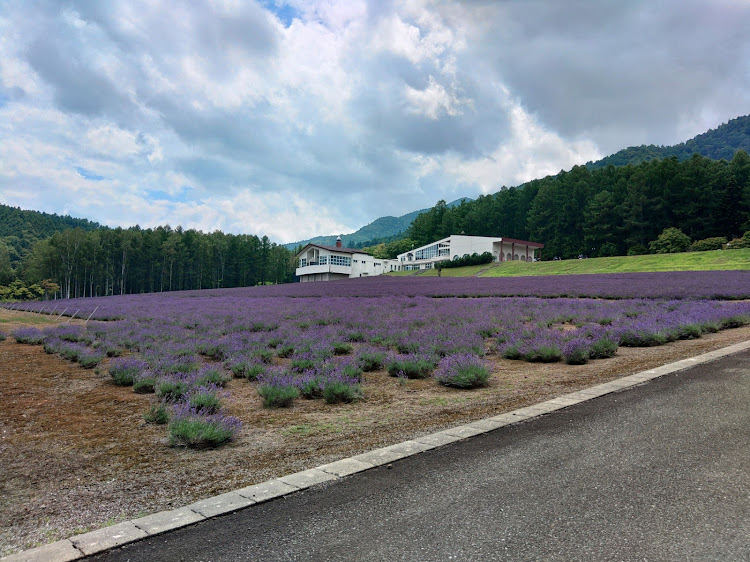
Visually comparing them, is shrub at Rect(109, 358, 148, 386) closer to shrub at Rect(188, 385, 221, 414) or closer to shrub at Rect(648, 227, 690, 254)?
shrub at Rect(188, 385, 221, 414)

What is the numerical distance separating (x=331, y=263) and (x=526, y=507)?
276 ft

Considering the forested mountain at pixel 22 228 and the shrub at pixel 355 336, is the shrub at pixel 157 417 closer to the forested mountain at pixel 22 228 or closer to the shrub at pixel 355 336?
the shrub at pixel 355 336

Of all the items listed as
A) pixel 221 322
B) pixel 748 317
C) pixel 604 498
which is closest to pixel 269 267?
pixel 221 322

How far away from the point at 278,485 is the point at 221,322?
16.3 m

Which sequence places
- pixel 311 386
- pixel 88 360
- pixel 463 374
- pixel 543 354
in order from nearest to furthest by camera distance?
pixel 311 386 < pixel 463 374 < pixel 543 354 < pixel 88 360

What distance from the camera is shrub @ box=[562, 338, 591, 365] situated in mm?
9945

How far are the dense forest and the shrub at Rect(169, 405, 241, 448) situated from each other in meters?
76.5

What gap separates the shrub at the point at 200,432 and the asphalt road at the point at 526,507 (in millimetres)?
2272

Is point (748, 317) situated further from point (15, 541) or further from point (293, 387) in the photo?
point (15, 541)

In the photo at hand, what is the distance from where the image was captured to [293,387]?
304 inches

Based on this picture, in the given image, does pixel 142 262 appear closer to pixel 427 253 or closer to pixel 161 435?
pixel 427 253

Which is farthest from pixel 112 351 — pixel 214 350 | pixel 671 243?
pixel 671 243

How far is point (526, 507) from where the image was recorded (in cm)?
327

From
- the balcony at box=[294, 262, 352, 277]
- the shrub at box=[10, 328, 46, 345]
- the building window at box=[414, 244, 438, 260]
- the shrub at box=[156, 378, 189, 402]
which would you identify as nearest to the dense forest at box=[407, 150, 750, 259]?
the building window at box=[414, 244, 438, 260]
